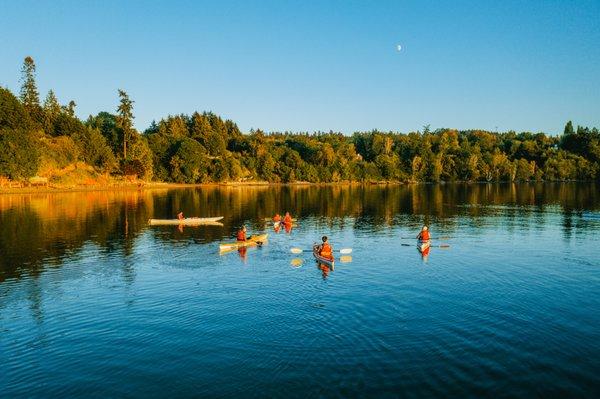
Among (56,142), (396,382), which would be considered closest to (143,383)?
(396,382)

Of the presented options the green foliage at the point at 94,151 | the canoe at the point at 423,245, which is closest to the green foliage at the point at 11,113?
the green foliage at the point at 94,151

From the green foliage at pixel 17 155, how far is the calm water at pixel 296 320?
330 feet

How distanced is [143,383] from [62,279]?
68.4 ft

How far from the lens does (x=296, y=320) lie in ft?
87.1

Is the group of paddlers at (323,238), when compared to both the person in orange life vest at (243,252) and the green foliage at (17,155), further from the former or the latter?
the green foliage at (17,155)

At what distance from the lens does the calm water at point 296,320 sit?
63.7ft

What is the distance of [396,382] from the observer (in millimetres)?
19141

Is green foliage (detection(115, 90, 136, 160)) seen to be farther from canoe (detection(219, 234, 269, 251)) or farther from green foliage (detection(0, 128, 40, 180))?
canoe (detection(219, 234, 269, 251))

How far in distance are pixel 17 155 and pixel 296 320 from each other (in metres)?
142

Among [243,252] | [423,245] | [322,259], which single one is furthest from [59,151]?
[423,245]

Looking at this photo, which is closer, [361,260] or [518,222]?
[361,260]

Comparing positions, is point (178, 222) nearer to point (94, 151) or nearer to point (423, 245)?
point (423, 245)

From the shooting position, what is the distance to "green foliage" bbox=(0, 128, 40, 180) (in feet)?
448

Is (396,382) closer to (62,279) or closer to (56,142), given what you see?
(62,279)
